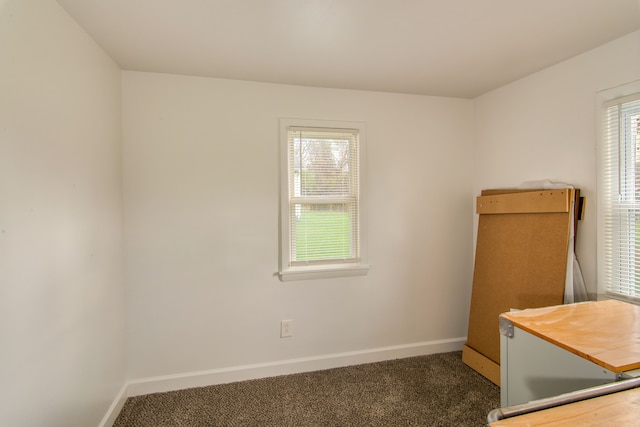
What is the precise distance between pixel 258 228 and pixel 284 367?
1147 millimetres

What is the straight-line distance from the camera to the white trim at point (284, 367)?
2254mm

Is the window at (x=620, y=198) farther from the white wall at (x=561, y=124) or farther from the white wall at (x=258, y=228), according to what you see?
the white wall at (x=258, y=228)

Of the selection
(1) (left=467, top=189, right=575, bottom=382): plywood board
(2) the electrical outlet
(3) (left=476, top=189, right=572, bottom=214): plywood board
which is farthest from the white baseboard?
(3) (left=476, top=189, right=572, bottom=214): plywood board

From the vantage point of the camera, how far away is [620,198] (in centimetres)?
182

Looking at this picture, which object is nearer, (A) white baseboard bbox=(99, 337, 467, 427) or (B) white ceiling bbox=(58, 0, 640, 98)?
(B) white ceiling bbox=(58, 0, 640, 98)

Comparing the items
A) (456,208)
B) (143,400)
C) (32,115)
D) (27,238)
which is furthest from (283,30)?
(143,400)

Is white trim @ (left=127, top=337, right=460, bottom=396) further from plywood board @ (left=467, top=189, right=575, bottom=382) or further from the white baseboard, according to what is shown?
plywood board @ (left=467, top=189, right=575, bottom=382)

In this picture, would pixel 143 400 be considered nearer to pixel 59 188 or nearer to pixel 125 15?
pixel 59 188

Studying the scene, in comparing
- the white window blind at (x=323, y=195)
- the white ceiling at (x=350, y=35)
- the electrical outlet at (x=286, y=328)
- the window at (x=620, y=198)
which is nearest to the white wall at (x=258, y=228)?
the electrical outlet at (x=286, y=328)

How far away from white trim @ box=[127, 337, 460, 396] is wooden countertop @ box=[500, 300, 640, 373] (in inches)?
53.9

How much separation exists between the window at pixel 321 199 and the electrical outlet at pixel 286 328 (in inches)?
14.2

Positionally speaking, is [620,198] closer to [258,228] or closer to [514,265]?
[514,265]

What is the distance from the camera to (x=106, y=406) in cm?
189

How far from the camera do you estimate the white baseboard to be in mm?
2215
